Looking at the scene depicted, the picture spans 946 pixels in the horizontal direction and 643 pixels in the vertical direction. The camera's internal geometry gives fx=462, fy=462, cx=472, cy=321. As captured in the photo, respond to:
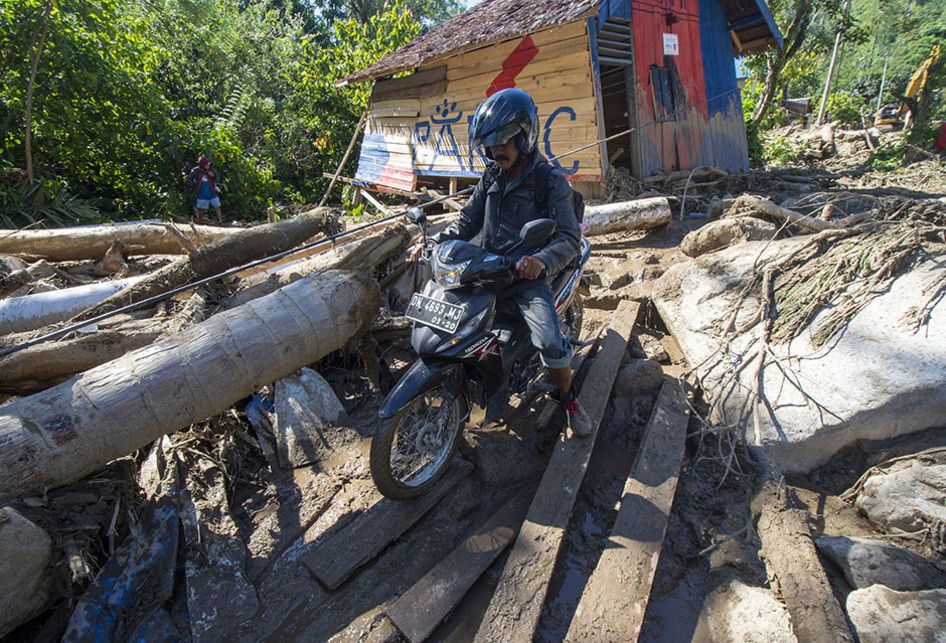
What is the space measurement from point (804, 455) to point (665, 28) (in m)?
9.62

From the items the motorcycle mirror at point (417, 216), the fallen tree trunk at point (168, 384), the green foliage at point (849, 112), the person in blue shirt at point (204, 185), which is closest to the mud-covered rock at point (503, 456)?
the fallen tree trunk at point (168, 384)

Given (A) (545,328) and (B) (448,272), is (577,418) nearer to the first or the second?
(A) (545,328)

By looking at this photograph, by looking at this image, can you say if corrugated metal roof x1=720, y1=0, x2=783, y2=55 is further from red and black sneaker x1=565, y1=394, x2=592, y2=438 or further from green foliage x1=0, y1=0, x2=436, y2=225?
red and black sneaker x1=565, y1=394, x2=592, y2=438

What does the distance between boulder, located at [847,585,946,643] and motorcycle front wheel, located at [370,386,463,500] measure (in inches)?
83.0

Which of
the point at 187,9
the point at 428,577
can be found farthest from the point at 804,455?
the point at 187,9

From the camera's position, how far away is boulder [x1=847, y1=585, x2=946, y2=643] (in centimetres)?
176

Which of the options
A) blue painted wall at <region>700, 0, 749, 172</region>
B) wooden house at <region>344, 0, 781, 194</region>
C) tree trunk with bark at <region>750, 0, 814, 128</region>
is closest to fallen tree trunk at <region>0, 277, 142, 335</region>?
wooden house at <region>344, 0, 781, 194</region>

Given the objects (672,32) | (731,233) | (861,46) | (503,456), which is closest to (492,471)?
(503,456)

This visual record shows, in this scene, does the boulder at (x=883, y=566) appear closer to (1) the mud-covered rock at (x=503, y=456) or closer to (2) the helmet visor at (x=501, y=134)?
(1) the mud-covered rock at (x=503, y=456)

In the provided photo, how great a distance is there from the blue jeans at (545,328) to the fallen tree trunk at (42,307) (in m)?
3.69

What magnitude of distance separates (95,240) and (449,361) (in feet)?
20.1

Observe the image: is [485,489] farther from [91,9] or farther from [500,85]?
[91,9]

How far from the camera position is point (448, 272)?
9.33 ft

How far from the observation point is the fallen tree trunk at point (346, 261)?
4117 mm
